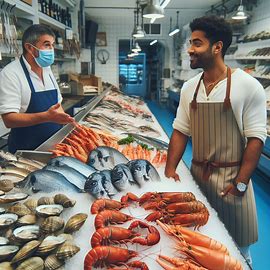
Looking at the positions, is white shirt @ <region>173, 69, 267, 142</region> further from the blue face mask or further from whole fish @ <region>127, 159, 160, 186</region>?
the blue face mask

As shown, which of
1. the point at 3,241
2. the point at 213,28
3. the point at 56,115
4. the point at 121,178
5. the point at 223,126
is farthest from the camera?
the point at 56,115

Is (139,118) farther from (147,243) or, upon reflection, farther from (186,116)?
(147,243)

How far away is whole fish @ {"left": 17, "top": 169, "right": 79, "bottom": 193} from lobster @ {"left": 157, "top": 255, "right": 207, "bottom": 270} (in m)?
0.71

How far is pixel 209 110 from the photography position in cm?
221

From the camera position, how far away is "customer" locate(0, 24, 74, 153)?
2.74 metres

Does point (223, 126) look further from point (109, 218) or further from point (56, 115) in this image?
point (56, 115)

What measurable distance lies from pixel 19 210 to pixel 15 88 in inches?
63.5

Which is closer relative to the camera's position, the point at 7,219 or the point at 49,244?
the point at 49,244

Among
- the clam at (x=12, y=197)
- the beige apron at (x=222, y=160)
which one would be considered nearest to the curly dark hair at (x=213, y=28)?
the beige apron at (x=222, y=160)

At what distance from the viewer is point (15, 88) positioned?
285 centimetres

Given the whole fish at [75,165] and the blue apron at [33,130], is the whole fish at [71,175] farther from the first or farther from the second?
the blue apron at [33,130]

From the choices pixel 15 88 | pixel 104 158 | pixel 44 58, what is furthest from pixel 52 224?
pixel 44 58

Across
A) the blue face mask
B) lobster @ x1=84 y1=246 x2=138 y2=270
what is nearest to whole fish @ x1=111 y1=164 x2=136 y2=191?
lobster @ x1=84 y1=246 x2=138 y2=270

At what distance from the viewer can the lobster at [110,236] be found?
1.33m
